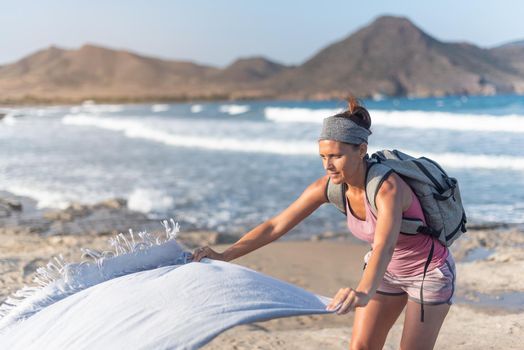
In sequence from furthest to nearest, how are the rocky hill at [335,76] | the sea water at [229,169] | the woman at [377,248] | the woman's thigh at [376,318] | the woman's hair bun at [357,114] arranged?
the rocky hill at [335,76] < the sea water at [229,169] < the woman's thigh at [376,318] < the woman's hair bun at [357,114] < the woman at [377,248]

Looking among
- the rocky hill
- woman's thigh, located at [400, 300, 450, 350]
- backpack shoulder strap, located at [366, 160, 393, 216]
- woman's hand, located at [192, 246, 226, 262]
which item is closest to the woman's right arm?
woman's hand, located at [192, 246, 226, 262]

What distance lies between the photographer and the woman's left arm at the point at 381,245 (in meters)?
2.51

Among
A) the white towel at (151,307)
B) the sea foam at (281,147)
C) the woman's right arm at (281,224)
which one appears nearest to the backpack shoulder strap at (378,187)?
the woman's right arm at (281,224)

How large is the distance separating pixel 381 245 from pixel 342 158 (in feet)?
1.36

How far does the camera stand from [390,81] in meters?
134

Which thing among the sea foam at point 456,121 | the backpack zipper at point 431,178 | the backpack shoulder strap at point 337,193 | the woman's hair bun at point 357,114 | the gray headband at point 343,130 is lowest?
the sea foam at point 456,121

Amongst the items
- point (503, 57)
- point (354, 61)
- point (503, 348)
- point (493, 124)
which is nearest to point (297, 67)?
point (354, 61)

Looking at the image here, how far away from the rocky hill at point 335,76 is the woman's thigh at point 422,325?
311 ft

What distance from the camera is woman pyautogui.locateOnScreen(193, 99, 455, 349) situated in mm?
2605

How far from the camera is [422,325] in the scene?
291 centimetres

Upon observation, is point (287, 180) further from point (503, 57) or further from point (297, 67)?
point (297, 67)

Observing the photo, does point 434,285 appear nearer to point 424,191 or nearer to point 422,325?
point 422,325

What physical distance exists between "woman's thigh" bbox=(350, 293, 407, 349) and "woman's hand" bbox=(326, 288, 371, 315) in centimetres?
66

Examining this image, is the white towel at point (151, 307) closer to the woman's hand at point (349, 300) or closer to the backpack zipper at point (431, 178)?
the woman's hand at point (349, 300)
